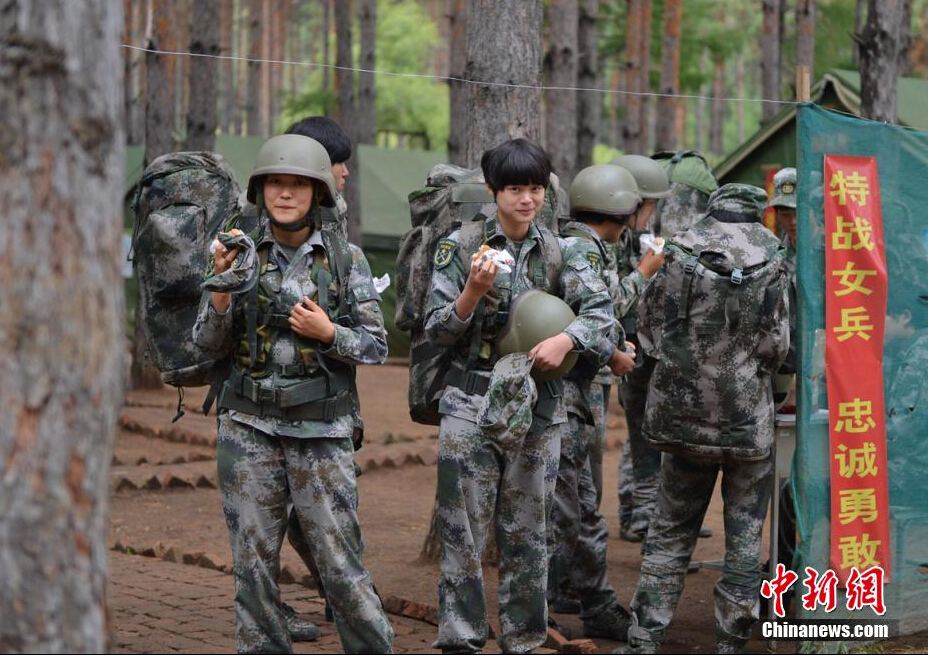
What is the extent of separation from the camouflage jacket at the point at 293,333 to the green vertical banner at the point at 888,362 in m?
2.07

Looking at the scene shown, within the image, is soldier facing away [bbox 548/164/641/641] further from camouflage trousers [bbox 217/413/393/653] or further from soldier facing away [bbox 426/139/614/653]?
camouflage trousers [bbox 217/413/393/653]

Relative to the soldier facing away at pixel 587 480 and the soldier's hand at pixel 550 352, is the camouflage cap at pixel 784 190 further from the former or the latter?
the soldier's hand at pixel 550 352

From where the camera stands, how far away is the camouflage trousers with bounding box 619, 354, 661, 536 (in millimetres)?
8102

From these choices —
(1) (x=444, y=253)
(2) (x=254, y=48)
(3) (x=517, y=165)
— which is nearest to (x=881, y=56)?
(3) (x=517, y=165)

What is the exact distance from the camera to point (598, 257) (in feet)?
19.2

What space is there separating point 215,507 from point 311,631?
13.2 ft

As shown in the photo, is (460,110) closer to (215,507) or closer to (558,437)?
(215,507)

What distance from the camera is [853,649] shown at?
629 cm

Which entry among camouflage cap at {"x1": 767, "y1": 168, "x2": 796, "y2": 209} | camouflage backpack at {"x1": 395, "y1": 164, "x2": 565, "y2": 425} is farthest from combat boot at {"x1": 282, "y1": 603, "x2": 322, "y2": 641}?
camouflage cap at {"x1": 767, "y1": 168, "x2": 796, "y2": 209}

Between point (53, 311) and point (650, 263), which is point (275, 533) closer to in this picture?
point (53, 311)

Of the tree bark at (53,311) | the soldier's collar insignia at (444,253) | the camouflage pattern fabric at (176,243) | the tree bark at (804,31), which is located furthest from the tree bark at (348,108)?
the tree bark at (53,311)

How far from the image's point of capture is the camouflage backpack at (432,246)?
18.9 ft

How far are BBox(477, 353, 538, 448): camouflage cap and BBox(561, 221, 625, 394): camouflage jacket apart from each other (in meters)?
0.48

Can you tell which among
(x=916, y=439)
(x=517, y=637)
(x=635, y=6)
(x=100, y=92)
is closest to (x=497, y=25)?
(x=916, y=439)
